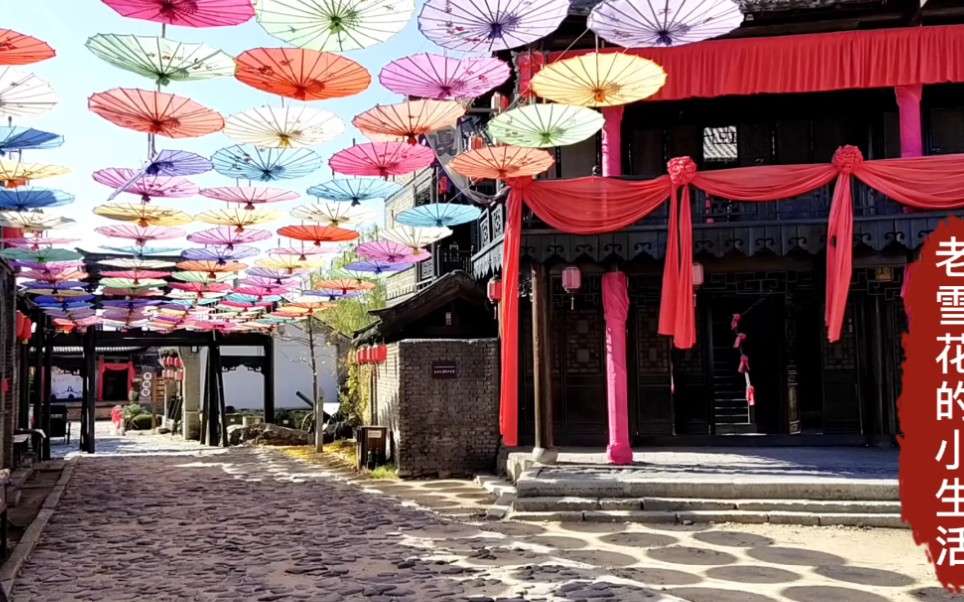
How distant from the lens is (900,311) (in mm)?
15734

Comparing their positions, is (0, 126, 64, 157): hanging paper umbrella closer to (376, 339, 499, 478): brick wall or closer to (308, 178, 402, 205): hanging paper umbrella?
(308, 178, 402, 205): hanging paper umbrella

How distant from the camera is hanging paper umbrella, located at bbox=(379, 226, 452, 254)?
1667 cm

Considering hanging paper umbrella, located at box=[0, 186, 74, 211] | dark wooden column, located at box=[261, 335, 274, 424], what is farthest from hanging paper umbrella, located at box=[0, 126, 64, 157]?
dark wooden column, located at box=[261, 335, 274, 424]

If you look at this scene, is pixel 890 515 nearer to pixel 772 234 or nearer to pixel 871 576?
pixel 871 576

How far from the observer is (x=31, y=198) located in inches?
512

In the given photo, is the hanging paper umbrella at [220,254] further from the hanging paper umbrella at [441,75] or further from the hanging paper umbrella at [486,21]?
the hanging paper umbrella at [486,21]

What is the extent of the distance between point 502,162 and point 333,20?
414cm

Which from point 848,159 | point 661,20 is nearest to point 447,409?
point 848,159

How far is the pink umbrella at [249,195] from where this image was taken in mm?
14094

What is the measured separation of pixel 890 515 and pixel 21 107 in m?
12.2

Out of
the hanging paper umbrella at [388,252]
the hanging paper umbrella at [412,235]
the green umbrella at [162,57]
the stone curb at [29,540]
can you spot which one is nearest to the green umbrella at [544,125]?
the green umbrella at [162,57]

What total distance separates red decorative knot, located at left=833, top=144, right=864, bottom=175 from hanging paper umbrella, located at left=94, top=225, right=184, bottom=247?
12.3 metres

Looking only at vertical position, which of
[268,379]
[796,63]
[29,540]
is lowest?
[29,540]

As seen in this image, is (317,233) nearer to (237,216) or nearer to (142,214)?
(237,216)
